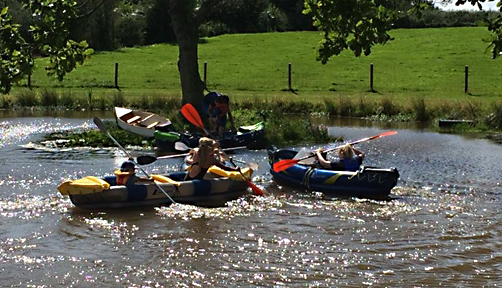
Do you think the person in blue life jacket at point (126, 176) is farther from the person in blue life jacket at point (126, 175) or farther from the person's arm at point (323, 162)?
the person's arm at point (323, 162)

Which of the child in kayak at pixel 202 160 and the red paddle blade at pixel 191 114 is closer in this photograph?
the child in kayak at pixel 202 160

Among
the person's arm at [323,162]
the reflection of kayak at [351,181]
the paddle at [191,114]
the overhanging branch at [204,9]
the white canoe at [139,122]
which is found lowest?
the reflection of kayak at [351,181]

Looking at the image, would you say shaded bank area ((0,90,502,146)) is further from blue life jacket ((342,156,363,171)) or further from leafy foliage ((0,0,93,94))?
blue life jacket ((342,156,363,171))

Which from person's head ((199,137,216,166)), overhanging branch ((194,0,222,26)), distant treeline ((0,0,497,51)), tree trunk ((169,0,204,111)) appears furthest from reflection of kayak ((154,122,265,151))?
distant treeline ((0,0,497,51))

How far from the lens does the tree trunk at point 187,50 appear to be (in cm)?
2397

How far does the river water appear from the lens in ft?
33.8

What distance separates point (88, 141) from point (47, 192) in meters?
6.45

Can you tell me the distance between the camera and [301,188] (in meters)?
15.9

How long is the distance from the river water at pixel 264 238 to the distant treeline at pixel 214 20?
38.3 metres

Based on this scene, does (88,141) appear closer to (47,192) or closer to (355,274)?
(47,192)

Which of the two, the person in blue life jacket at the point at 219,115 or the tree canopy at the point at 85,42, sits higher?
the tree canopy at the point at 85,42

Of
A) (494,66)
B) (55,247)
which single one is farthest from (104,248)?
(494,66)

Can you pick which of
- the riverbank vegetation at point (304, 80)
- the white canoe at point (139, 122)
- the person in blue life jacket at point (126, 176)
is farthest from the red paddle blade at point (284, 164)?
the riverbank vegetation at point (304, 80)

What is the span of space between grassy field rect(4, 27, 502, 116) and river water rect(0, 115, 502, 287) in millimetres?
15070
